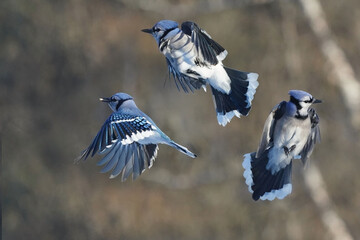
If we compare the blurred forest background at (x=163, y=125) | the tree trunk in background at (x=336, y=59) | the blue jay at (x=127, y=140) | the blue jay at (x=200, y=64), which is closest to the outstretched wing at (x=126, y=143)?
the blue jay at (x=127, y=140)

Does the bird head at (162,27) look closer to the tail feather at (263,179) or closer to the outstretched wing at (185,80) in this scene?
the outstretched wing at (185,80)

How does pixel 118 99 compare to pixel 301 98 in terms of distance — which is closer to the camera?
pixel 301 98

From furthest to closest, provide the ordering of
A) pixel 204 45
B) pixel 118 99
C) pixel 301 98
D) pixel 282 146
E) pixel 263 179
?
pixel 118 99 → pixel 263 179 → pixel 282 146 → pixel 204 45 → pixel 301 98

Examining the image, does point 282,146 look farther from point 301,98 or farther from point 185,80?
point 185,80

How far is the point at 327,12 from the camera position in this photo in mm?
Answer: 7176

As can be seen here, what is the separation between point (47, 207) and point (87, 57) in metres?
1.42

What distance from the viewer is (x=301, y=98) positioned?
2.66 m

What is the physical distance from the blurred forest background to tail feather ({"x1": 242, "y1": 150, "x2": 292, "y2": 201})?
4021 mm

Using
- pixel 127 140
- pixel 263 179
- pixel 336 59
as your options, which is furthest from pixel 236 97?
pixel 336 59

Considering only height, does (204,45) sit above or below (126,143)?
above

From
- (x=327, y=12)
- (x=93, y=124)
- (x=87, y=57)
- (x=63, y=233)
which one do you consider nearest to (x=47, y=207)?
(x=63, y=233)

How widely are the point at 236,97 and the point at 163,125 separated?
13.9ft

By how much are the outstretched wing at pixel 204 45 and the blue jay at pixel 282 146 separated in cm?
27

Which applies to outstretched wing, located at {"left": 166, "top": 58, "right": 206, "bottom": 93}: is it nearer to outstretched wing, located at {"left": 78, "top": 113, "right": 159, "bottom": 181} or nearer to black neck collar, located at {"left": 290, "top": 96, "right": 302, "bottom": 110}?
outstretched wing, located at {"left": 78, "top": 113, "right": 159, "bottom": 181}
